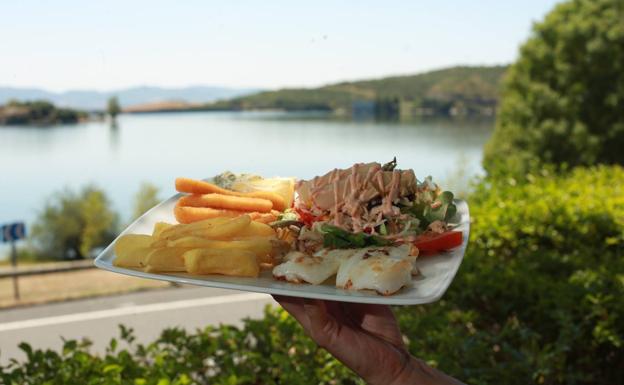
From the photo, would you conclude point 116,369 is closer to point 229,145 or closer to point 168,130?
point 229,145

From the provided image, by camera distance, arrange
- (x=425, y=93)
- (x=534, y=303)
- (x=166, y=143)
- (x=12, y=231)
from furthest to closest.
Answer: (x=166, y=143) → (x=425, y=93) → (x=12, y=231) → (x=534, y=303)

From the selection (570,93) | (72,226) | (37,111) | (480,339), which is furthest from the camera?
(37,111)

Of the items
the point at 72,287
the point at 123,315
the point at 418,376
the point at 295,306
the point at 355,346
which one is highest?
the point at 295,306

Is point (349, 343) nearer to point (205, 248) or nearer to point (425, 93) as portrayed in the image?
point (205, 248)

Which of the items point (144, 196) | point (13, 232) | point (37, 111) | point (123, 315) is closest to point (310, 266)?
point (123, 315)

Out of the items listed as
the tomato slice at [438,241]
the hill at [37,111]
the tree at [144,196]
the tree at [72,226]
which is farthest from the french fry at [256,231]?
the hill at [37,111]
